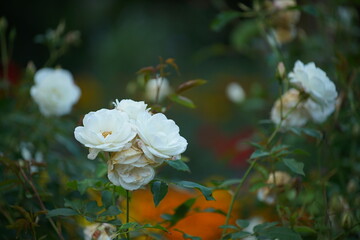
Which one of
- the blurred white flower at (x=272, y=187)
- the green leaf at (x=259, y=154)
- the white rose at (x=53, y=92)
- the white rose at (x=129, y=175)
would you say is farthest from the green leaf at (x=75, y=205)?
the white rose at (x=53, y=92)

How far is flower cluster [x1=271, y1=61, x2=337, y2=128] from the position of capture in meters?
0.87

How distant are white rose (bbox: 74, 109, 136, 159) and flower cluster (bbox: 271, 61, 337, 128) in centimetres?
32

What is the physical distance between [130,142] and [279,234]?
0.29 m

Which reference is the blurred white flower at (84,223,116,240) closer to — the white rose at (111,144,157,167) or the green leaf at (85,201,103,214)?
the green leaf at (85,201,103,214)

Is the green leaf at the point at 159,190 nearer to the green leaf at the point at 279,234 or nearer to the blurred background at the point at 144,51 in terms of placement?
the green leaf at the point at 279,234

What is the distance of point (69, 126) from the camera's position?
4.80 ft

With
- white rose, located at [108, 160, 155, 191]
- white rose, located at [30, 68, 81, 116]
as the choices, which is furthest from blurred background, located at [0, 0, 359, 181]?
white rose, located at [108, 160, 155, 191]

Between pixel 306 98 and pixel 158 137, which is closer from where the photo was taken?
pixel 158 137

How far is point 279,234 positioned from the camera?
75 cm

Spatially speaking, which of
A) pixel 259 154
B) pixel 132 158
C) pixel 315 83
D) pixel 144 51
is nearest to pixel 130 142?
pixel 132 158

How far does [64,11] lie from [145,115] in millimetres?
4946

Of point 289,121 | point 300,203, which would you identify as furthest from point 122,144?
point 300,203

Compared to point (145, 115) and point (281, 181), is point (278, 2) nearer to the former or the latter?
point (281, 181)

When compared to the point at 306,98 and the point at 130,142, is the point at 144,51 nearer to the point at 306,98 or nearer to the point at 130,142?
the point at 306,98
